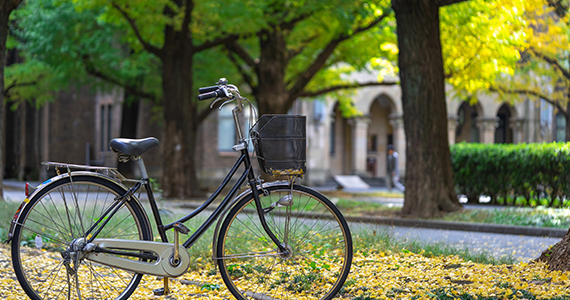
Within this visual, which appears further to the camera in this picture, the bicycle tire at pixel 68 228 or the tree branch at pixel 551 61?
the tree branch at pixel 551 61

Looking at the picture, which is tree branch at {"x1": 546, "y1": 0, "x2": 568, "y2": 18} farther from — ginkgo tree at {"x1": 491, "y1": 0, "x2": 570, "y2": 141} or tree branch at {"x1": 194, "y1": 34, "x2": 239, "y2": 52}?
tree branch at {"x1": 194, "y1": 34, "x2": 239, "y2": 52}

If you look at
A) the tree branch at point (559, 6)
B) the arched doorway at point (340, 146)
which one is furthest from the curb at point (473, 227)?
the arched doorway at point (340, 146)

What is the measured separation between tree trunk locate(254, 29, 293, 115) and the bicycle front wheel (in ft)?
39.3

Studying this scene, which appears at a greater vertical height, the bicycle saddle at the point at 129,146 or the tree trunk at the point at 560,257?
the bicycle saddle at the point at 129,146

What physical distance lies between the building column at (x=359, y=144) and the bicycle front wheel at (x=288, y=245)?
88.5 ft

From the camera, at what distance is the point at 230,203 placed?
390 cm

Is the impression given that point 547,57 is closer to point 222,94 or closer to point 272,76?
point 272,76

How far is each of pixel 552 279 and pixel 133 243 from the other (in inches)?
111

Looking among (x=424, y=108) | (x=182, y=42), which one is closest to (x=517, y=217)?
(x=424, y=108)

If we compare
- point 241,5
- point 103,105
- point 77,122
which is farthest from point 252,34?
point 77,122

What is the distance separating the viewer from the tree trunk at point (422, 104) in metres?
9.71

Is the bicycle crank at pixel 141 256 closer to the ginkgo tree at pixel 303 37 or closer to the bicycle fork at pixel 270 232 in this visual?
the bicycle fork at pixel 270 232

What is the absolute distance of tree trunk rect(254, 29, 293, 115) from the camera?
53.7 ft

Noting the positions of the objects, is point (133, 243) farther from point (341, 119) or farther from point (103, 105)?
point (341, 119)
